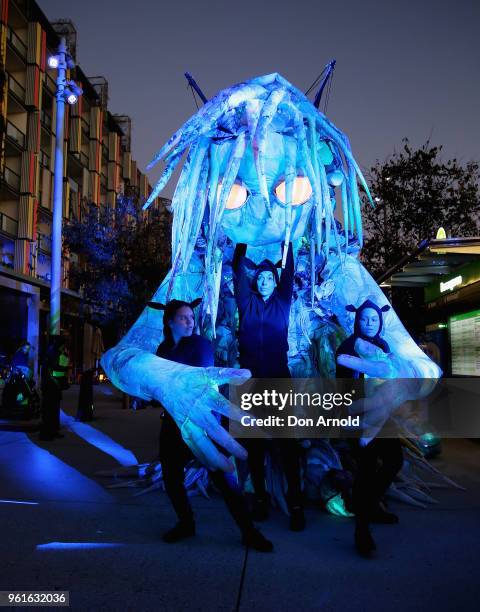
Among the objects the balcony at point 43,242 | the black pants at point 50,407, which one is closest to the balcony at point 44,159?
the balcony at point 43,242

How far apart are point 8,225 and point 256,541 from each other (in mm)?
20560

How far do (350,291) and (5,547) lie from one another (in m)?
2.69

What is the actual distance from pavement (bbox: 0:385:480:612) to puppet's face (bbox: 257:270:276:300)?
1.47 meters

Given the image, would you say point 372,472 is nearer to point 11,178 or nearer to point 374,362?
point 374,362

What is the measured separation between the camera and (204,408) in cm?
259

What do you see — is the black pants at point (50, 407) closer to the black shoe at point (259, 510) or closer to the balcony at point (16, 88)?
the black shoe at point (259, 510)

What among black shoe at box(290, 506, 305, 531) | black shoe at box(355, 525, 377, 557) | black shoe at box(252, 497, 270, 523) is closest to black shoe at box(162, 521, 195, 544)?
black shoe at box(252, 497, 270, 523)

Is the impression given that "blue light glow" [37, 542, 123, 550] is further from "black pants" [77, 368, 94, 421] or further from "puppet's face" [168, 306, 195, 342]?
"black pants" [77, 368, 94, 421]

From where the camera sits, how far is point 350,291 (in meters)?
3.84

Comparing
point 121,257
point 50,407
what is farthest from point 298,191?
point 121,257

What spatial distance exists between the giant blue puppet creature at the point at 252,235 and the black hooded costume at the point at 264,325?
23 cm

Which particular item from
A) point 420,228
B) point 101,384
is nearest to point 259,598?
point 420,228

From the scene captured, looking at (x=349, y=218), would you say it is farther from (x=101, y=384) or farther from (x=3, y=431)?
Result: (x=101, y=384)

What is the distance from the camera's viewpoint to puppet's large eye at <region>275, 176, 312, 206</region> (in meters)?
→ 3.41
